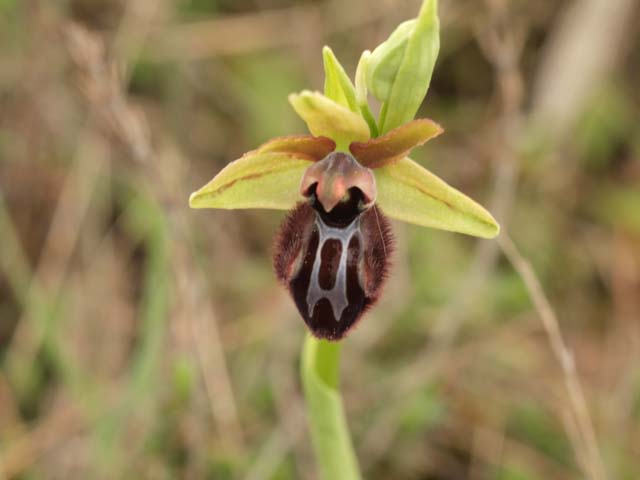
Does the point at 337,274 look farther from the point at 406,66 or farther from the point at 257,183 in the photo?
the point at 406,66

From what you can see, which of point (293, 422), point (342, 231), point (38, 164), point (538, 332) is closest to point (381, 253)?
point (342, 231)

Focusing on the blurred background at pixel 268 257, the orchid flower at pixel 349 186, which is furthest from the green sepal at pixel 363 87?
the blurred background at pixel 268 257

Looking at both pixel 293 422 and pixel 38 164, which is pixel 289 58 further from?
pixel 293 422

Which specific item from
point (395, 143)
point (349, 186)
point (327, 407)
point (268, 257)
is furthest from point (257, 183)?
point (268, 257)

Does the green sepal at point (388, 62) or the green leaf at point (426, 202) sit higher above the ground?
the green sepal at point (388, 62)

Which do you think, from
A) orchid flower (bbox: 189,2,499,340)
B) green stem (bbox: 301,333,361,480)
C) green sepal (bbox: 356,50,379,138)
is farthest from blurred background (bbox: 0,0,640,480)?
green sepal (bbox: 356,50,379,138)

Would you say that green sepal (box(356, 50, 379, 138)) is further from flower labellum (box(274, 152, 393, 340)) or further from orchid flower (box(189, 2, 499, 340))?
flower labellum (box(274, 152, 393, 340))

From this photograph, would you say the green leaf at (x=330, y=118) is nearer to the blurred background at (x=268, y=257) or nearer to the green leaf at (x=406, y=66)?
the green leaf at (x=406, y=66)
